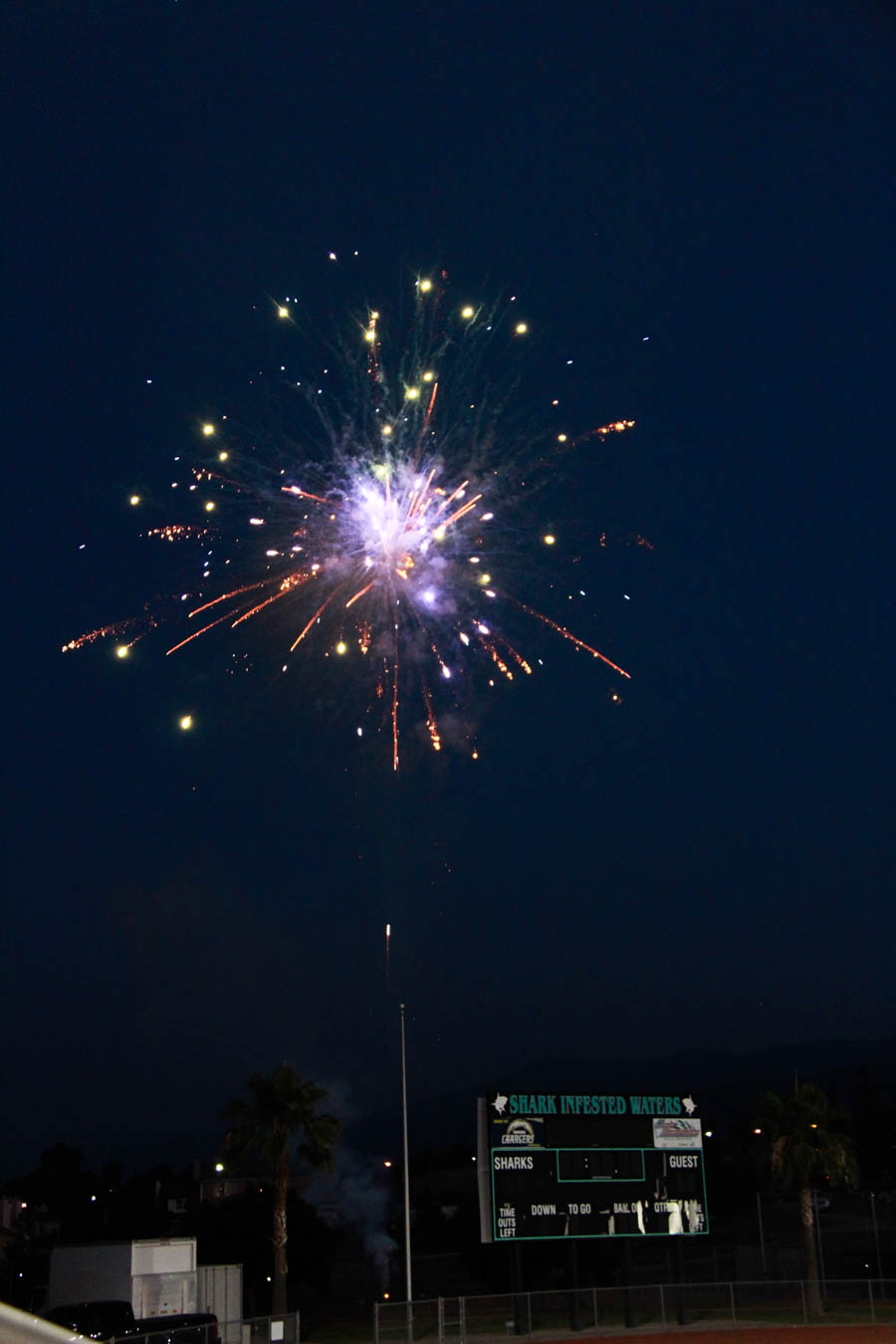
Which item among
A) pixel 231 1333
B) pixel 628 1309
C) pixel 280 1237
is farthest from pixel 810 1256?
pixel 231 1333

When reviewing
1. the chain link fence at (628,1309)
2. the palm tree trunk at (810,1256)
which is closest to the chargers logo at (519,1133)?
the chain link fence at (628,1309)

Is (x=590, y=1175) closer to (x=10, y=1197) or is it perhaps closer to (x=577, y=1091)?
(x=577, y=1091)

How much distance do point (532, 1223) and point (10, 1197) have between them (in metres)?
43.0

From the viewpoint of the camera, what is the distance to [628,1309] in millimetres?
34719

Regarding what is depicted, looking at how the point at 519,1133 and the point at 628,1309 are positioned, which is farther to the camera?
the point at 628,1309

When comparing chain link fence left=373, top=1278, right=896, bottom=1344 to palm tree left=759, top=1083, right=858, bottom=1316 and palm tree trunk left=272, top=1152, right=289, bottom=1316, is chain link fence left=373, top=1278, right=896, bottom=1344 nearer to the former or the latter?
palm tree left=759, top=1083, right=858, bottom=1316

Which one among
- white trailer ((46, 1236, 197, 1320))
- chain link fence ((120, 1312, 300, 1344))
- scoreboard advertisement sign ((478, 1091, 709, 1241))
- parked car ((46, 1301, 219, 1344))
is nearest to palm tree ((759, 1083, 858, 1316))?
scoreboard advertisement sign ((478, 1091, 709, 1241))

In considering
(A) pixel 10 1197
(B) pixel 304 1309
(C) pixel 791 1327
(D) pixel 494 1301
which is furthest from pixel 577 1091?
(A) pixel 10 1197

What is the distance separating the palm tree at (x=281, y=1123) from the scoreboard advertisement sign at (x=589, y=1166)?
9333 mm

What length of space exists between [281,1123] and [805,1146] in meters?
17.0

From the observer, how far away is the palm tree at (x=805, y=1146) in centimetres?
4275

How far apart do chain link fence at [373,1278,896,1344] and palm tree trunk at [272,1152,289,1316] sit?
9.30ft

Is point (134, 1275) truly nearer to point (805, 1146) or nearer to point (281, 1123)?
point (281, 1123)

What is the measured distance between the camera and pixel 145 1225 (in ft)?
188
